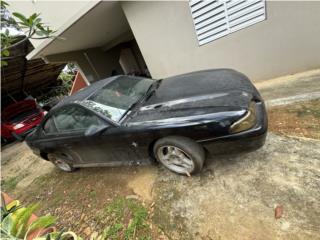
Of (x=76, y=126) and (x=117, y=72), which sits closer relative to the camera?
(x=76, y=126)

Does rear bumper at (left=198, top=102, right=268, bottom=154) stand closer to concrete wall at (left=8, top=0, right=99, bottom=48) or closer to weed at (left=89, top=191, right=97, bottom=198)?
weed at (left=89, top=191, right=97, bottom=198)

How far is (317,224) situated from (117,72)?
10689mm

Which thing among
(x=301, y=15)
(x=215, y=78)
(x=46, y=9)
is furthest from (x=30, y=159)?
(x=301, y=15)

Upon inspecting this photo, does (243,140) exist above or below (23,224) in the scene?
below

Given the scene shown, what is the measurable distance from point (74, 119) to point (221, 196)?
2380mm

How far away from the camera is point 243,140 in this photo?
7.35ft

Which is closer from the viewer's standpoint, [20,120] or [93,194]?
[93,194]

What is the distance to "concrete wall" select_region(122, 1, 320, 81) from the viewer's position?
4539 millimetres

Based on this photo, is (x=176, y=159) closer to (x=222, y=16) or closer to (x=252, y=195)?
(x=252, y=195)

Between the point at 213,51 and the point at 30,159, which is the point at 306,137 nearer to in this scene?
the point at 213,51

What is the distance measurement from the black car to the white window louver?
Answer: 2.37 metres

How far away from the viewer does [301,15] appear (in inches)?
175

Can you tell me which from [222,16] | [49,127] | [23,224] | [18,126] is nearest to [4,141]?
[18,126]

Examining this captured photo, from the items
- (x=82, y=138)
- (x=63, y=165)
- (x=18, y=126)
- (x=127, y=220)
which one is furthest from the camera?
(x=18, y=126)
